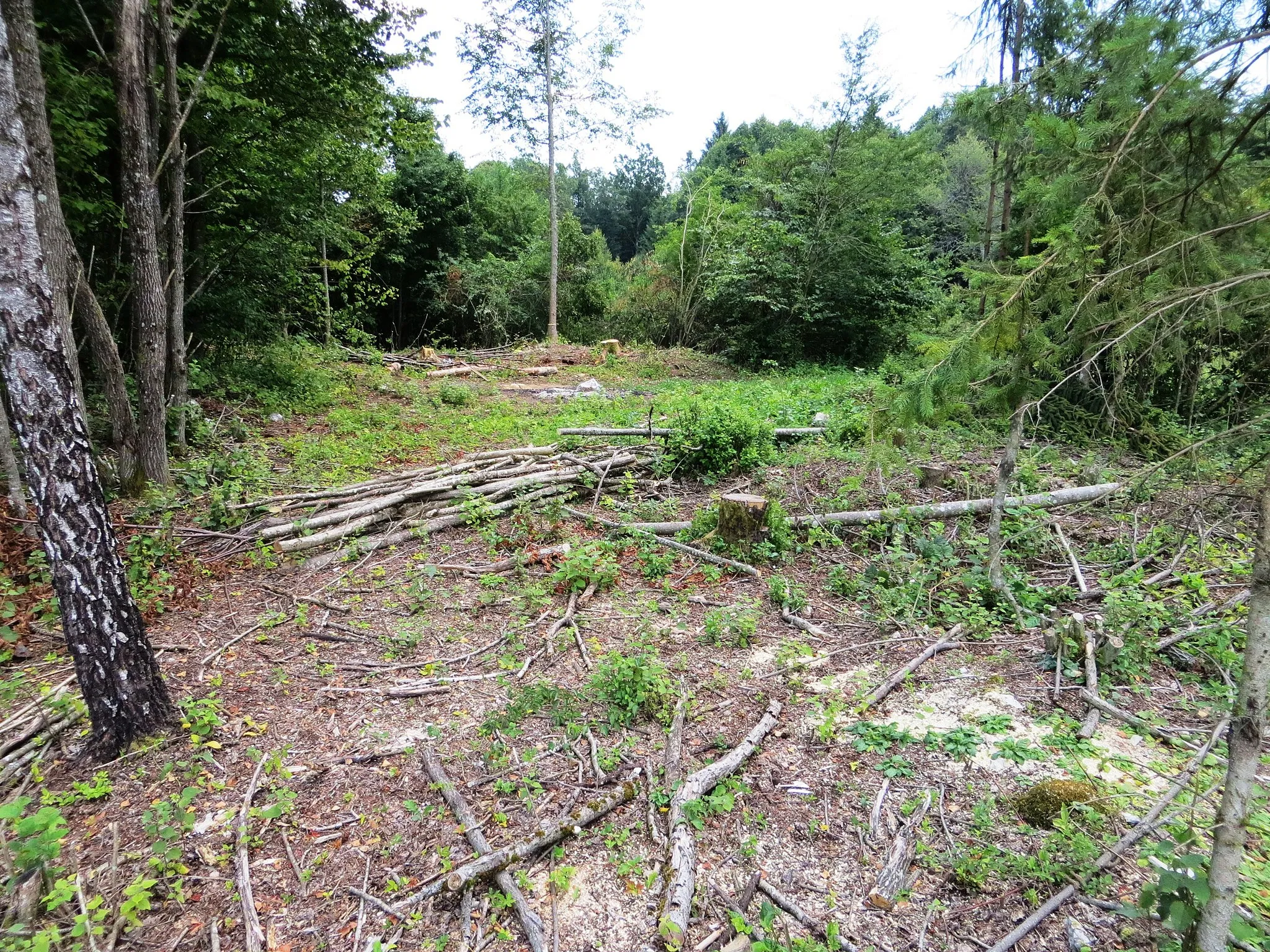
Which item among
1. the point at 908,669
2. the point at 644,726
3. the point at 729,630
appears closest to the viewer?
the point at 644,726

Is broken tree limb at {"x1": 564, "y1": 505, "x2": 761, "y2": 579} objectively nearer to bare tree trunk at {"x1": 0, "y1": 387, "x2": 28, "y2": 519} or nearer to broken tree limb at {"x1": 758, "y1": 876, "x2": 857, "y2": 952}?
broken tree limb at {"x1": 758, "y1": 876, "x2": 857, "y2": 952}

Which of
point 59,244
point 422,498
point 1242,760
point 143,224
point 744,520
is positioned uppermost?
point 143,224

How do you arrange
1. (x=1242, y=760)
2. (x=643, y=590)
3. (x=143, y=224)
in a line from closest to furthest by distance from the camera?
(x=1242, y=760) → (x=643, y=590) → (x=143, y=224)

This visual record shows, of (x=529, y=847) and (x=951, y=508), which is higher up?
(x=951, y=508)

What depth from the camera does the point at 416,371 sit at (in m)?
14.4

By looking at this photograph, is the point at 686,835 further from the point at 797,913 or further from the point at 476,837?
the point at 476,837

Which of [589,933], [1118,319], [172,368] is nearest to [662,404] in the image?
[172,368]

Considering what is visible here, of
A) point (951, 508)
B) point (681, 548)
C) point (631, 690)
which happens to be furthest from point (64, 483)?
point (951, 508)

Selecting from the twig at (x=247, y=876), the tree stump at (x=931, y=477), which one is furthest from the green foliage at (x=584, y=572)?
the tree stump at (x=931, y=477)

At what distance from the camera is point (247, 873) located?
240 cm

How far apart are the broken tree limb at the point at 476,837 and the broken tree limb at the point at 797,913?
0.86 meters

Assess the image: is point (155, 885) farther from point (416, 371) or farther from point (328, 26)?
point (416, 371)

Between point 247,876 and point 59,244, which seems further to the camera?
point 59,244

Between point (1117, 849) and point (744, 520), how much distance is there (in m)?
3.39
